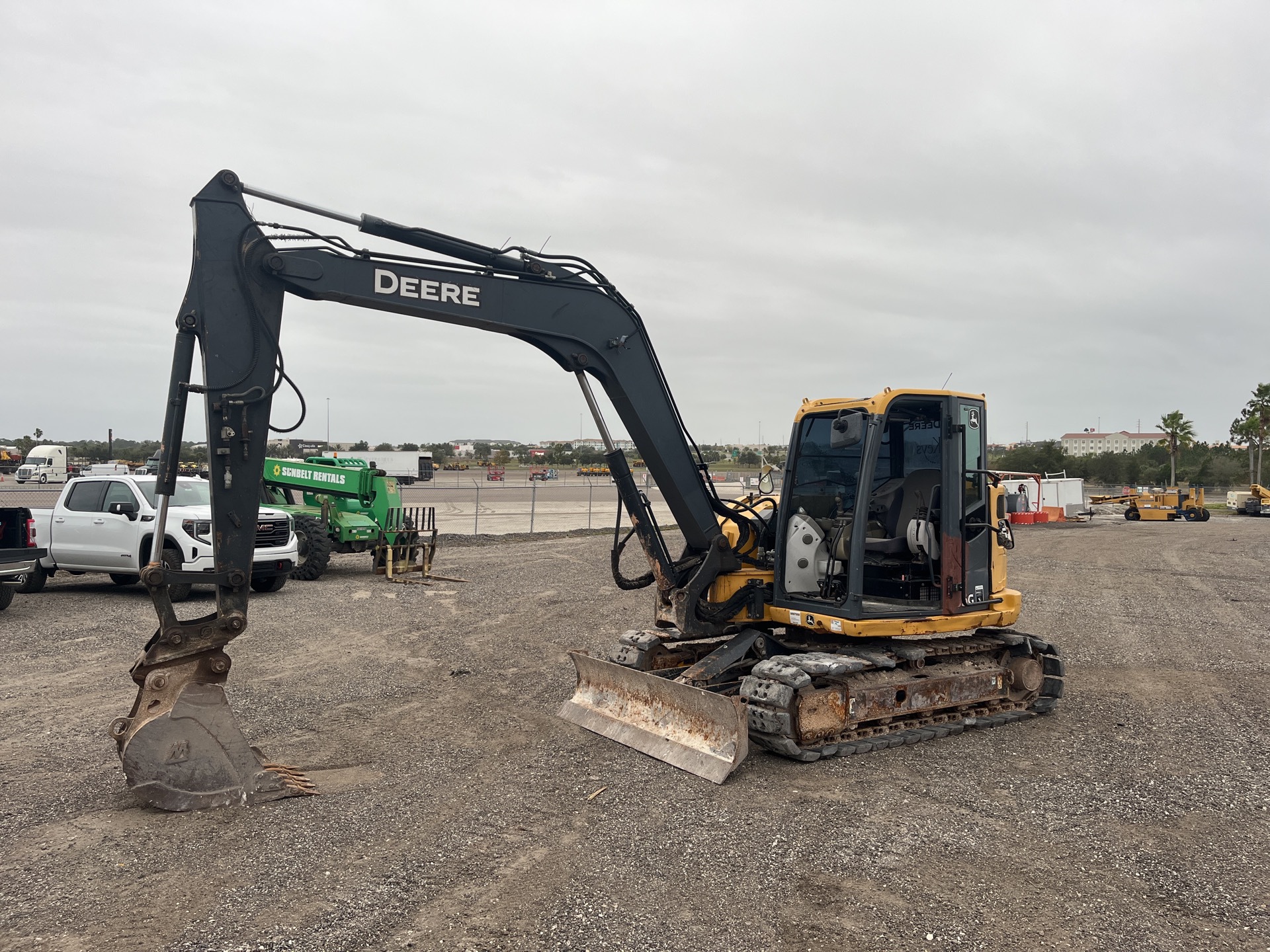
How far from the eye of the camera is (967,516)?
764 cm

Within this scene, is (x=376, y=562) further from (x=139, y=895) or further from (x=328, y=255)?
(x=139, y=895)

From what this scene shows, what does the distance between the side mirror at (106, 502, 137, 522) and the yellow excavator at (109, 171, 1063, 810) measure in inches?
291

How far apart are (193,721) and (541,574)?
12.1 meters

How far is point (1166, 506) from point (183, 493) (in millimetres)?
42195

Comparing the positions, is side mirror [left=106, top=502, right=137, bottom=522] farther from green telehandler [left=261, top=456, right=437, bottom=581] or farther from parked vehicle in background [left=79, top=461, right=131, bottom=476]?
green telehandler [left=261, top=456, right=437, bottom=581]

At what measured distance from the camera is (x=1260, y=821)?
220 inches

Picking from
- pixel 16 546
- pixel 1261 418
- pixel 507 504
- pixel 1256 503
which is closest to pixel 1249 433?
pixel 1261 418

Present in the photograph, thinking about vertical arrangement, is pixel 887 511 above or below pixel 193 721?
above

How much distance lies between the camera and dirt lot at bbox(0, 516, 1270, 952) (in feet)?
13.6

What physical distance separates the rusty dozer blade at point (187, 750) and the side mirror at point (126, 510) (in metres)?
9.61

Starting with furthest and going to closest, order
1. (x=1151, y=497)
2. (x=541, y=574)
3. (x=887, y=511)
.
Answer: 1. (x=1151, y=497)
2. (x=541, y=574)
3. (x=887, y=511)

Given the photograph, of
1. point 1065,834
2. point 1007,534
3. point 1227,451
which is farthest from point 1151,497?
point 1227,451

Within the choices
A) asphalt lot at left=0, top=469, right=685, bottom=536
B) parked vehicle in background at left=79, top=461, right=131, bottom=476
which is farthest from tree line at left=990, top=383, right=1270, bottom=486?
parked vehicle in background at left=79, top=461, right=131, bottom=476

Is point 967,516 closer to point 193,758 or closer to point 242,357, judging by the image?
point 242,357
